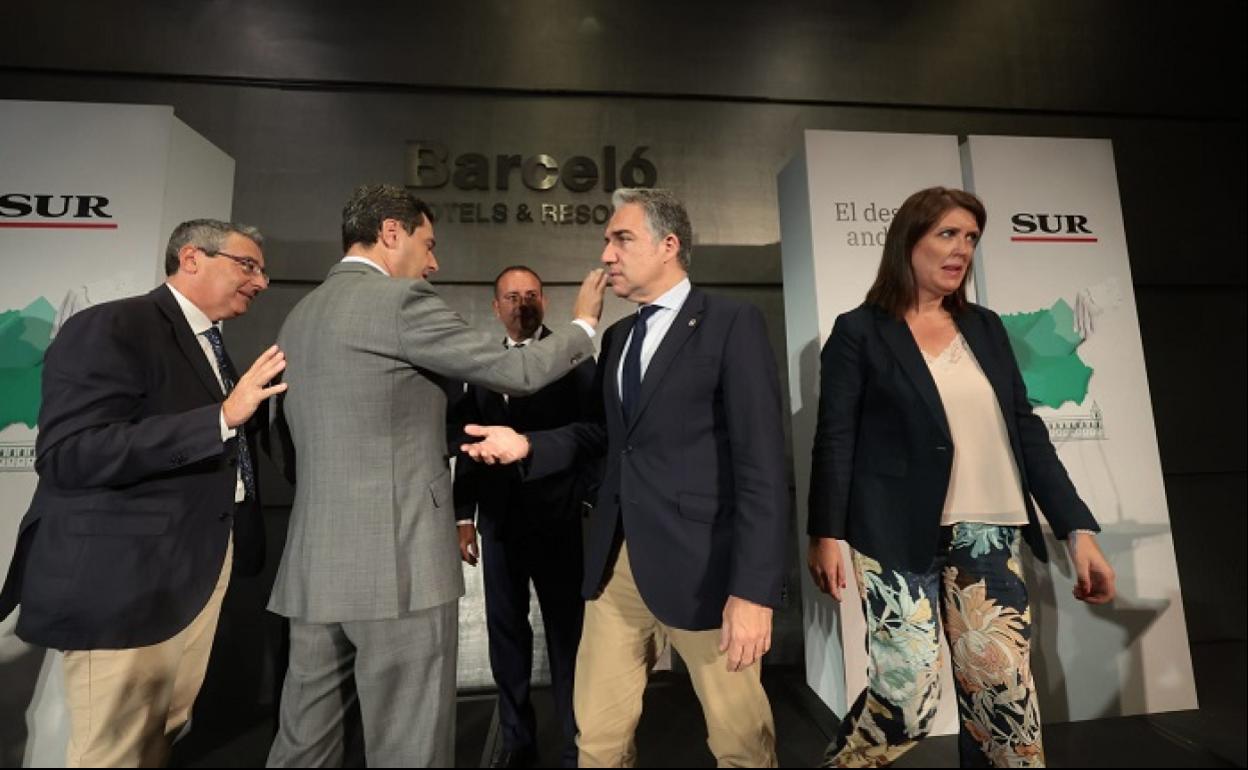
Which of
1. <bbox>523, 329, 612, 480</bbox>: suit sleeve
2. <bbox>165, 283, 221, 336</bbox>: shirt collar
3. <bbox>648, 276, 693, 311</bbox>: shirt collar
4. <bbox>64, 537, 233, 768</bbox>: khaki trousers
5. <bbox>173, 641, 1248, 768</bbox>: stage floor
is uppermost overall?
<bbox>165, 283, 221, 336</bbox>: shirt collar

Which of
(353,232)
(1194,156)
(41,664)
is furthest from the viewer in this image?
(1194,156)

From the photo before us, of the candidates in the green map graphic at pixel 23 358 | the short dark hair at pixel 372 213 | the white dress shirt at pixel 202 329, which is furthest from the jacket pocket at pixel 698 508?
the green map graphic at pixel 23 358

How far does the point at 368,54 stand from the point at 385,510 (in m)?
2.95

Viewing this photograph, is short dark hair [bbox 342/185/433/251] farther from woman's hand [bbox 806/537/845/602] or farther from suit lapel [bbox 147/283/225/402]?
woman's hand [bbox 806/537/845/602]

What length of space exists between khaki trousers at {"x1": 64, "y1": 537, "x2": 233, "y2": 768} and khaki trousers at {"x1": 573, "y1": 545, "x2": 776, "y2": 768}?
44.2 inches

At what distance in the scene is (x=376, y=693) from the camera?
1.38 meters

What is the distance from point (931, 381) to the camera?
5.23 ft

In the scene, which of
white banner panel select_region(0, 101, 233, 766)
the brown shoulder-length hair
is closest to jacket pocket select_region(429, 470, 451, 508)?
the brown shoulder-length hair

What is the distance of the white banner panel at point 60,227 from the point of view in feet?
7.74

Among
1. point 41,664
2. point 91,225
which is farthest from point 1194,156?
point 41,664

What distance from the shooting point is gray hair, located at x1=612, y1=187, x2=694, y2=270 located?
161cm

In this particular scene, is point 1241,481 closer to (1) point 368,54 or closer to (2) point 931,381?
(2) point 931,381

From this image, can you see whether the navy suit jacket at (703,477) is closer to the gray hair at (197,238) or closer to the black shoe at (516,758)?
the black shoe at (516,758)

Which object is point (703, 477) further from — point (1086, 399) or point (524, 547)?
point (1086, 399)
